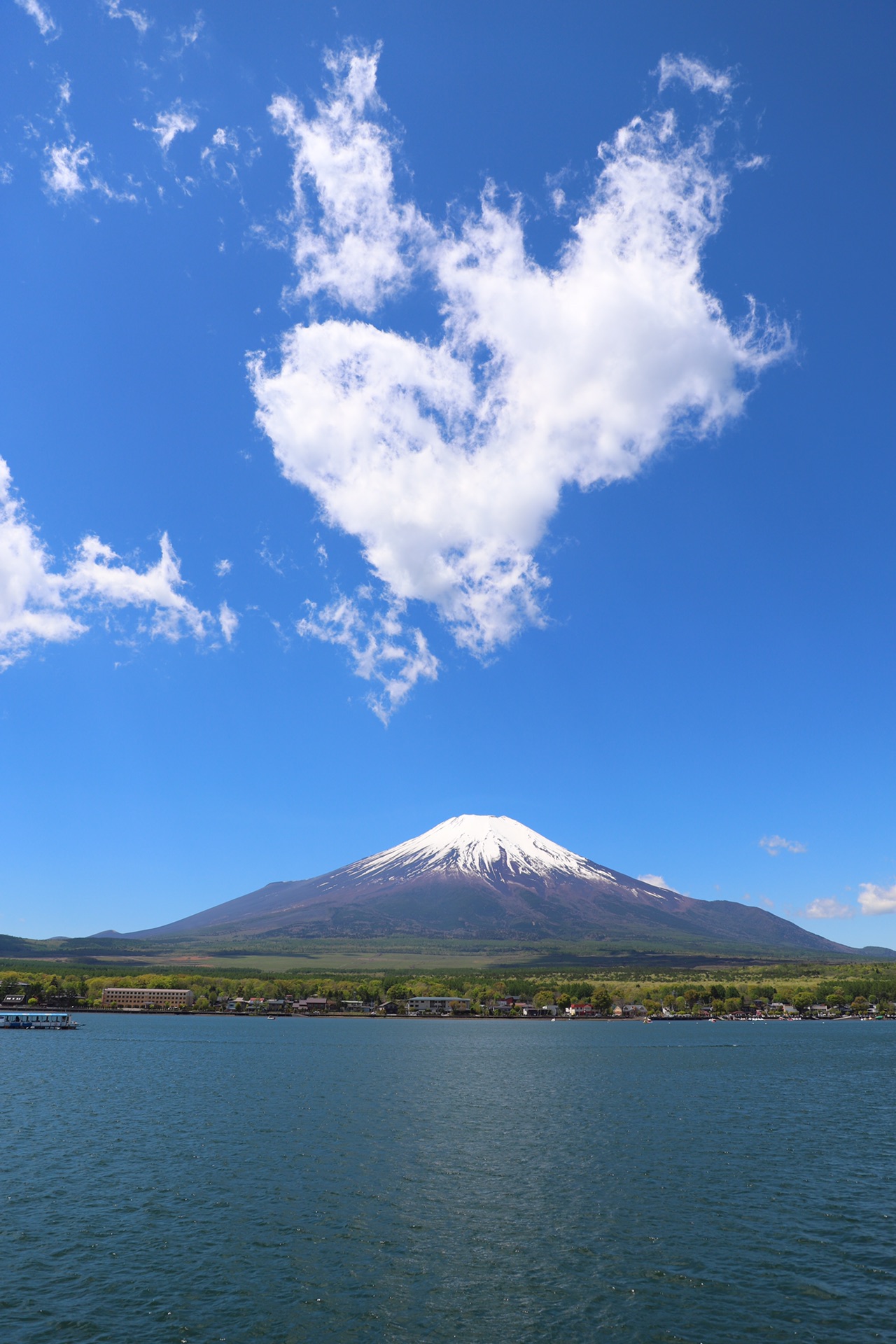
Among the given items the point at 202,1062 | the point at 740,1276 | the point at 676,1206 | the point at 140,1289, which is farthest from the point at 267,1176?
the point at 202,1062

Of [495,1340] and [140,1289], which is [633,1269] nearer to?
[495,1340]

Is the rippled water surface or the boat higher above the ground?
the rippled water surface

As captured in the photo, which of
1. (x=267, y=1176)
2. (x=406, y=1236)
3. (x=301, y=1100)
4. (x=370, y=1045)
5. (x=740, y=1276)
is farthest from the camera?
(x=370, y=1045)

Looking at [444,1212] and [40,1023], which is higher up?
[444,1212]

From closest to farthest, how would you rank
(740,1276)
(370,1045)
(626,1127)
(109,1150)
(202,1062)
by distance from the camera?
(740,1276) < (109,1150) < (626,1127) < (202,1062) < (370,1045)

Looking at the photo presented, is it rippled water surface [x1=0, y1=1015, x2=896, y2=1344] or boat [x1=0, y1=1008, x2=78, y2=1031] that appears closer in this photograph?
rippled water surface [x1=0, y1=1015, x2=896, y2=1344]

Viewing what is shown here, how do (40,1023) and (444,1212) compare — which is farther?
(40,1023)

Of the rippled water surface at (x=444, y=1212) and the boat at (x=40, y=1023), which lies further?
the boat at (x=40, y=1023)

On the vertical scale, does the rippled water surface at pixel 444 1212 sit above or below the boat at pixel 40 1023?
above
